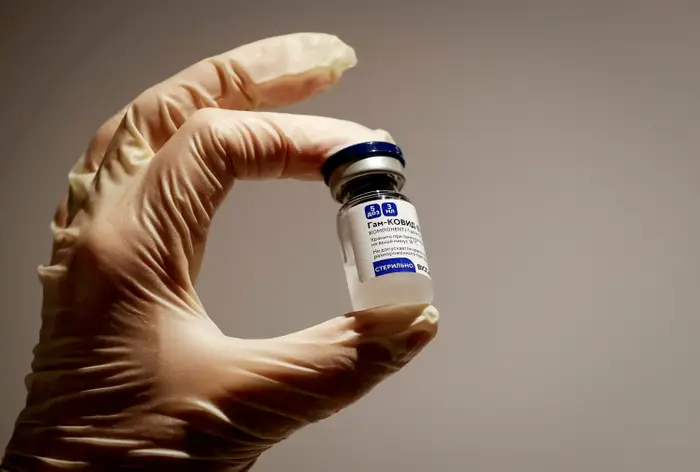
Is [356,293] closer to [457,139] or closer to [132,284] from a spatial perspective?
[132,284]

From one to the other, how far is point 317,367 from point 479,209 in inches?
20.1

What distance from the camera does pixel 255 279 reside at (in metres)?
0.95

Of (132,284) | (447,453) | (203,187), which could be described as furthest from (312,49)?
(447,453)

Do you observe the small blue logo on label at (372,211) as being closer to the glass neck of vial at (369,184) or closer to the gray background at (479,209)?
the glass neck of vial at (369,184)

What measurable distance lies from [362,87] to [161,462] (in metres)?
0.68

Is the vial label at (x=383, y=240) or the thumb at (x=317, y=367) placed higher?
the vial label at (x=383, y=240)

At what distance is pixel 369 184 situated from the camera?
58 cm

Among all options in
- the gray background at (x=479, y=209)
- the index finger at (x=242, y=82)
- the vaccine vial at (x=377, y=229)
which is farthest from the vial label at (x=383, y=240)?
the gray background at (x=479, y=209)

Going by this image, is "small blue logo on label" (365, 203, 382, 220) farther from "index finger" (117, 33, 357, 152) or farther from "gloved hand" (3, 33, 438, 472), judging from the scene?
"index finger" (117, 33, 357, 152)

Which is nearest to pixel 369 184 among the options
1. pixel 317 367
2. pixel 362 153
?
pixel 362 153

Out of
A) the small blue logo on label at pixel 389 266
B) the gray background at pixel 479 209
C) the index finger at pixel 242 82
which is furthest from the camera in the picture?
the gray background at pixel 479 209

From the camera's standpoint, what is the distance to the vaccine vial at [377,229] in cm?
53

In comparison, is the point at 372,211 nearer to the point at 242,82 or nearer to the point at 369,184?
the point at 369,184

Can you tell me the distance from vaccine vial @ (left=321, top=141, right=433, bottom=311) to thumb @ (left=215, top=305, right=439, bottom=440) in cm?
2
